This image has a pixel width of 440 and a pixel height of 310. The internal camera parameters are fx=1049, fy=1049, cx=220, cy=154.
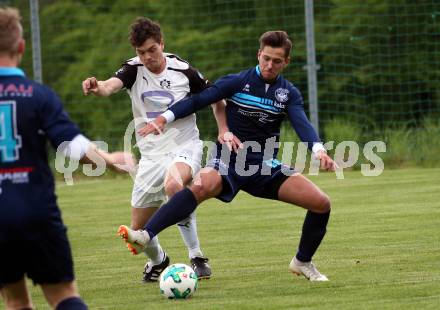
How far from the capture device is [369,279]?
713 centimetres

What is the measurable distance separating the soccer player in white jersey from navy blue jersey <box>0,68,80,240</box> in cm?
310

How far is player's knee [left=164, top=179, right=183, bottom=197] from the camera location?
7557 mm

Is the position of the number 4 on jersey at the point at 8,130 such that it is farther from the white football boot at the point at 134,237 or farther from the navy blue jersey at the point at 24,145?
the white football boot at the point at 134,237

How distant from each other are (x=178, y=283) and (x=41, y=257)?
2.24 metres

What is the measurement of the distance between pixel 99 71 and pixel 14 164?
17.1m

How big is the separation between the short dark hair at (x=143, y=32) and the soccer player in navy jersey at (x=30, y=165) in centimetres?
298

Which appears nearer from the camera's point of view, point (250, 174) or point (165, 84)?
point (250, 174)

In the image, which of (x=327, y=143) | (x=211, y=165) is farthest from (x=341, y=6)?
(x=211, y=165)

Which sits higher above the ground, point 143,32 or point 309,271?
point 143,32

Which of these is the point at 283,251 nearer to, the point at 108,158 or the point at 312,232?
the point at 312,232

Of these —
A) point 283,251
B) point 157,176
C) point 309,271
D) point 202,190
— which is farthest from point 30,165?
point 283,251

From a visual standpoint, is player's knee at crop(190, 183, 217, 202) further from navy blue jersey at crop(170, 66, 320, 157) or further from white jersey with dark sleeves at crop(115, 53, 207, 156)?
white jersey with dark sleeves at crop(115, 53, 207, 156)

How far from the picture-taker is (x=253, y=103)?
24.6ft

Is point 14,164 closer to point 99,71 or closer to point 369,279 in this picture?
point 369,279
